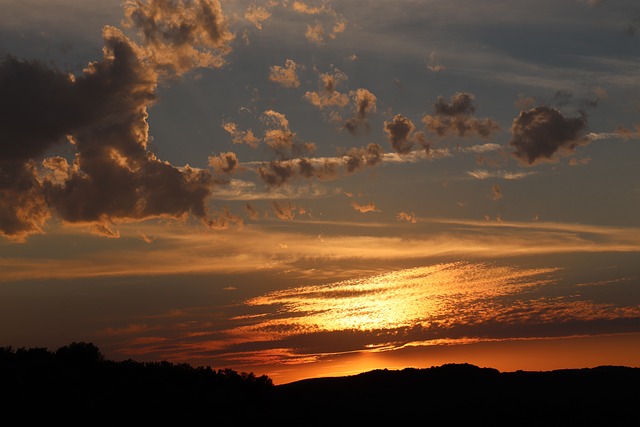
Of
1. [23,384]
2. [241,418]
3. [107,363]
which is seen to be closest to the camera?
[23,384]

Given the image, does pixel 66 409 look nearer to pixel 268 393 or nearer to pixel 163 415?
pixel 163 415

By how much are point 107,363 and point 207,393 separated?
2803 cm

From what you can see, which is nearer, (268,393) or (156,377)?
(156,377)

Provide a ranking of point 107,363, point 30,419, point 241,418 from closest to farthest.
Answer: point 30,419 < point 241,418 < point 107,363

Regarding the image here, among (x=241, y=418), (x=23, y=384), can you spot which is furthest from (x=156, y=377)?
(x=23, y=384)

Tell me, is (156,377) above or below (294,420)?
above

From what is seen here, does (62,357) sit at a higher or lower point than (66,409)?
higher

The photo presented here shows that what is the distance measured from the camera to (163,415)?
14438 cm

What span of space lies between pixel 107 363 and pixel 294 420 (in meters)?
47.5

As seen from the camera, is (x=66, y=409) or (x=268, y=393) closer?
(x=66, y=409)

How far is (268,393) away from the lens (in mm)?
181750

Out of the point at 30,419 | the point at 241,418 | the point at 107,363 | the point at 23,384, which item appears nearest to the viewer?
the point at 30,419

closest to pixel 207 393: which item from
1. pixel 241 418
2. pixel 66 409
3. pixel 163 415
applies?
pixel 241 418

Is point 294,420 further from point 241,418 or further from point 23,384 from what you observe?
point 23,384
